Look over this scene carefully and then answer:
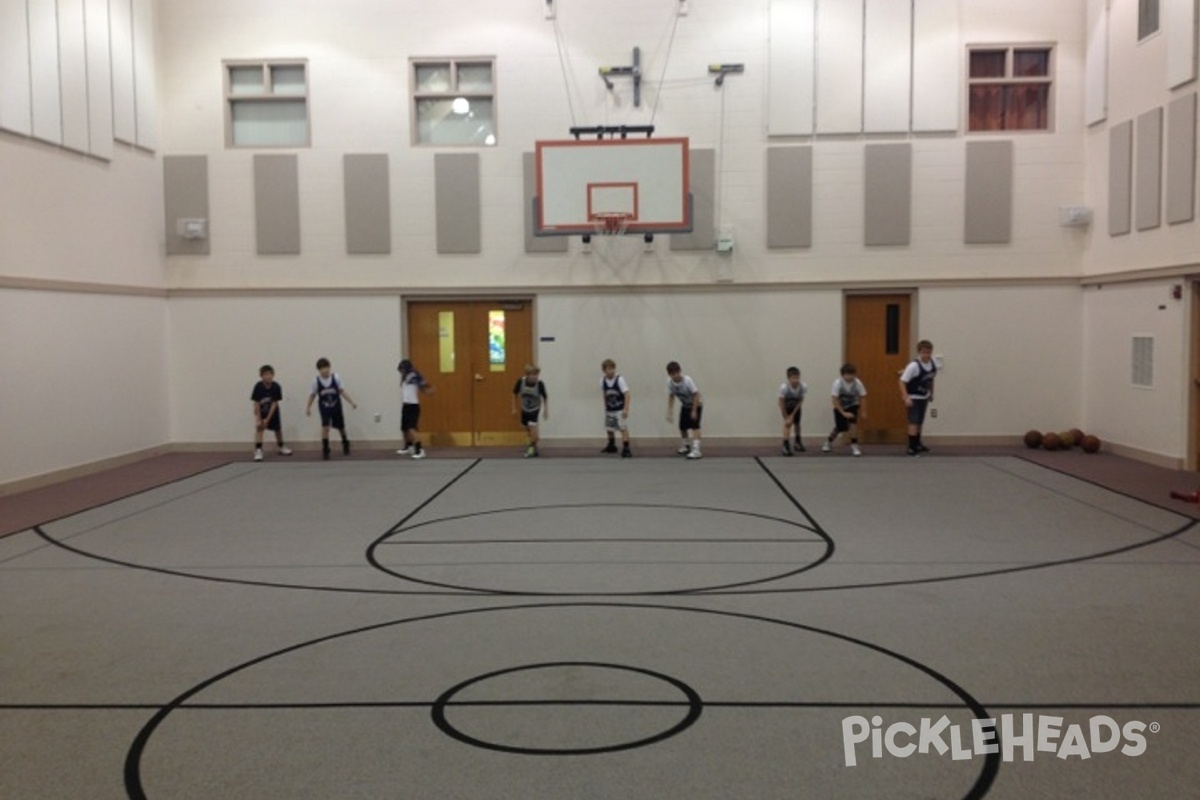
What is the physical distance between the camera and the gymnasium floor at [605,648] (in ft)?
14.4

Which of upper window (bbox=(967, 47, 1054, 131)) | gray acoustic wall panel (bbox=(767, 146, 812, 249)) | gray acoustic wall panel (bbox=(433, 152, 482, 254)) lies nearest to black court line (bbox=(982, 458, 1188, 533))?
gray acoustic wall panel (bbox=(767, 146, 812, 249))

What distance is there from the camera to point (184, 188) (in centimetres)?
1652

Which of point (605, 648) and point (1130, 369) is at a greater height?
point (1130, 369)

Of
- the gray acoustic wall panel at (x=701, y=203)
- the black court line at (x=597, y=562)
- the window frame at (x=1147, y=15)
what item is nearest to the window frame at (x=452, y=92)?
the gray acoustic wall panel at (x=701, y=203)

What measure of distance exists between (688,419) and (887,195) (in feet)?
15.9

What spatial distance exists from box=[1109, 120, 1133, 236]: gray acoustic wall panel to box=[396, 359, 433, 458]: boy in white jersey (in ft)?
35.2

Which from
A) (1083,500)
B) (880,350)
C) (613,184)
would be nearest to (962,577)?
(1083,500)

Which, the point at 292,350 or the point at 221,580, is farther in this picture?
the point at 292,350

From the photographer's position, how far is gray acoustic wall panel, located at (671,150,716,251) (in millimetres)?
16328

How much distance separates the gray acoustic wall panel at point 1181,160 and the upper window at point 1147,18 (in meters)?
1.30

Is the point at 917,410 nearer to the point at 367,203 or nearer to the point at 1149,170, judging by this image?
the point at 1149,170

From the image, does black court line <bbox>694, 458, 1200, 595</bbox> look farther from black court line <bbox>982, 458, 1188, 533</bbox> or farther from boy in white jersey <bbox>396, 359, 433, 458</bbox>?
boy in white jersey <bbox>396, 359, 433, 458</bbox>

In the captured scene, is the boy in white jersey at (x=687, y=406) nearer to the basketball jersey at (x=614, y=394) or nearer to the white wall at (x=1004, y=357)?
the basketball jersey at (x=614, y=394)

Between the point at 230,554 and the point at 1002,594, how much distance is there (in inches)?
249
